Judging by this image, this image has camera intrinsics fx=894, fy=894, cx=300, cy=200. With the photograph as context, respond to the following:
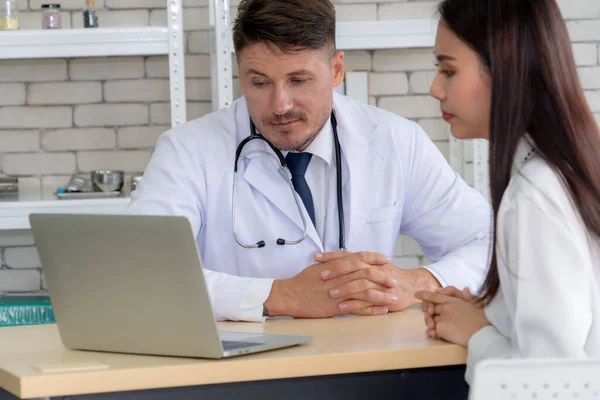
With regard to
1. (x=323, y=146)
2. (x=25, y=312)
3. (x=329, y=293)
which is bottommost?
(x=25, y=312)

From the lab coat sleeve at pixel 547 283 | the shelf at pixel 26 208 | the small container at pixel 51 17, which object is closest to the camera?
the lab coat sleeve at pixel 547 283

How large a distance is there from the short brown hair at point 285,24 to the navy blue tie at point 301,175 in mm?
280

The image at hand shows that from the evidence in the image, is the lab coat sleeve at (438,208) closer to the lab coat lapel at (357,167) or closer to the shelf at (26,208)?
the lab coat lapel at (357,167)

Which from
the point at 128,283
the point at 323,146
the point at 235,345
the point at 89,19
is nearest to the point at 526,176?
the point at 235,345

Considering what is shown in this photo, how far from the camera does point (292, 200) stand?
6.93ft


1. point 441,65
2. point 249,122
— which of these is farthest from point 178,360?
point 249,122

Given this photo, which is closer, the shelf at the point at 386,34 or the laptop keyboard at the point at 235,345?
the laptop keyboard at the point at 235,345

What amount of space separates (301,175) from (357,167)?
14 centimetres

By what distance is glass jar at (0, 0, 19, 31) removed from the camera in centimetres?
294

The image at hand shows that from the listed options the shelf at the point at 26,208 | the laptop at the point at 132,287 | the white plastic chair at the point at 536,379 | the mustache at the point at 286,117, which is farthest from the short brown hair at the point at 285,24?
the white plastic chair at the point at 536,379

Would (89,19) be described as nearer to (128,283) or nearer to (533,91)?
(128,283)

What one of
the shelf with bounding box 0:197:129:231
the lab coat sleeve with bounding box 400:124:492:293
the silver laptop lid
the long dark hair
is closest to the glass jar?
the shelf with bounding box 0:197:129:231

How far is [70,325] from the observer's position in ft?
4.72

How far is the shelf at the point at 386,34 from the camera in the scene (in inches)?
116
